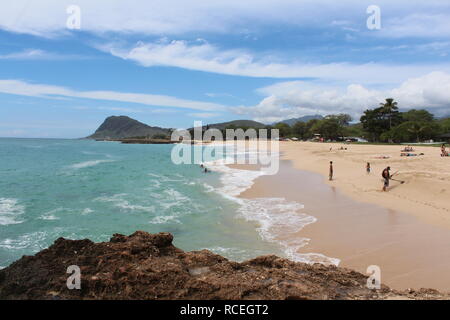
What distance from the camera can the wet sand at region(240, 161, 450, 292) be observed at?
21.9 ft

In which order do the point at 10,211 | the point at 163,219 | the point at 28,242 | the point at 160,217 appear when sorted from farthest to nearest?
the point at 10,211 → the point at 160,217 → the point at 163,219 → the point at 28,242

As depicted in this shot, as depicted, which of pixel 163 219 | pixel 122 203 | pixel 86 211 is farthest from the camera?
pixel 122 203

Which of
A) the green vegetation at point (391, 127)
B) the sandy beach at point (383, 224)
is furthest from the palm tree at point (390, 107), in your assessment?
the sandy beach at point (383, 224)

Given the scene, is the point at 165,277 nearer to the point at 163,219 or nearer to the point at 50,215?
the point at 163,219

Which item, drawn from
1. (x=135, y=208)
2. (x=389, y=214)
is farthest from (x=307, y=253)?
(x=135, y=208)

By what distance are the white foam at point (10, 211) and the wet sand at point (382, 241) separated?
1256cm

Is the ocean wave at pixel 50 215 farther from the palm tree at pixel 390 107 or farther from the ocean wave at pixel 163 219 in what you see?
the palm tree at pixel 390 107

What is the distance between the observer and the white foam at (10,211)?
512 inches

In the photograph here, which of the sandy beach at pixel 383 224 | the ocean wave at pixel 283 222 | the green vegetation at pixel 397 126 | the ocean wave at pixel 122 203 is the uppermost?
the green vegetation at pixel 397 126

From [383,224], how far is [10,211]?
1718 cm

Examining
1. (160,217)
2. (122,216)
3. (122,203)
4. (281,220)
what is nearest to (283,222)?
(281,220)

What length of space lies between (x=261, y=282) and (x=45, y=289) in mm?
3172

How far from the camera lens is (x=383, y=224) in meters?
10.5

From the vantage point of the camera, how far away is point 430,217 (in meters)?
10.8
